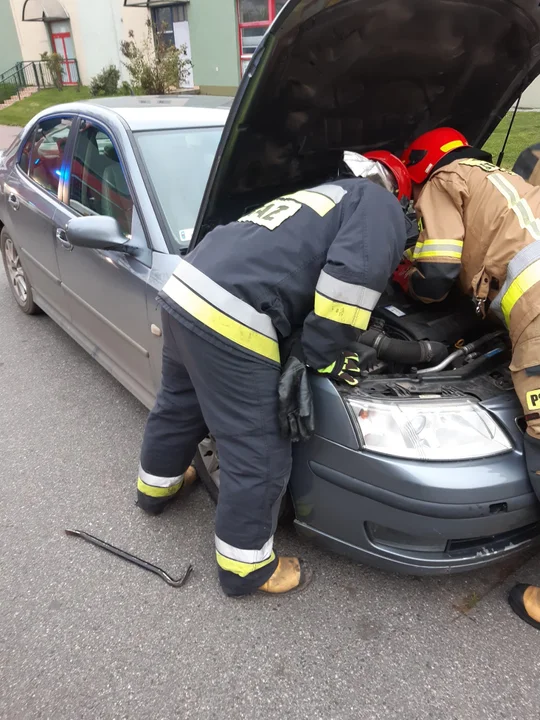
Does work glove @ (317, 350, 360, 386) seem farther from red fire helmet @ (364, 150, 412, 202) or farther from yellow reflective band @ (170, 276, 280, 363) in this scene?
red fire helmet @ (364, 150, 412, 202)

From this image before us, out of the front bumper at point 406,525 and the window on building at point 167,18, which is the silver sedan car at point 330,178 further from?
the window on building at point 167,18

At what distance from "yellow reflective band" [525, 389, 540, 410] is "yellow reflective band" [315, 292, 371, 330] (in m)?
0.61

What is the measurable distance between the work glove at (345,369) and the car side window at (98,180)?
1269 mm

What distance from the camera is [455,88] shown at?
8.77 feet

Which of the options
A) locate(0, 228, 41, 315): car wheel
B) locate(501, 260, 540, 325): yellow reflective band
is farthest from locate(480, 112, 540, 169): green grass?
locate(501, 260, 540, 325): yellow reflective band

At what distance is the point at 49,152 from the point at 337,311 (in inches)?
110

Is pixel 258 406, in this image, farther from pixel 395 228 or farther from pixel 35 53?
pixel 35 53

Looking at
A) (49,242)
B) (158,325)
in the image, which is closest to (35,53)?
(49,242)

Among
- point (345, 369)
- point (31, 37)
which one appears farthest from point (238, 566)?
point (31, 37)

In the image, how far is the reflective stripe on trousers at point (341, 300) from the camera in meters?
1.64

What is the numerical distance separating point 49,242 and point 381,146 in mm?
2058

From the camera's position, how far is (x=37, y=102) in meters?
20.1

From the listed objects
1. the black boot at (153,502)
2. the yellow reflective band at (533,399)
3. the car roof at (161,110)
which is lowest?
the black boot at (153,502)

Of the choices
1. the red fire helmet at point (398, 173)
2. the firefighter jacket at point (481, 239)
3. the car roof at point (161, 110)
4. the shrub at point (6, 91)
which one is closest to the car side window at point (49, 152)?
the car roof at point (161, 110)
